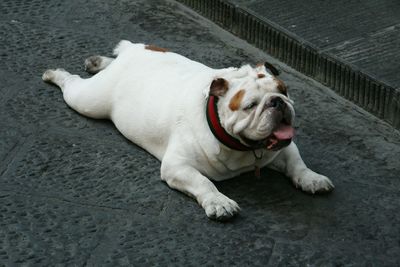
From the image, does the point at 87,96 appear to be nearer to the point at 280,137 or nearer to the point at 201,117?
the point at 201,117

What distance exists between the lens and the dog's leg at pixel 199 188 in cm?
526

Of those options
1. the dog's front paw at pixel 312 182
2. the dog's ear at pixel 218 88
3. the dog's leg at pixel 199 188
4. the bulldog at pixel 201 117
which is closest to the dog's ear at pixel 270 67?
the bulldog at pixel 201 117

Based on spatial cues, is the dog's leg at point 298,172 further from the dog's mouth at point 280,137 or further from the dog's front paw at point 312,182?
the dog's mouth at point 280,137

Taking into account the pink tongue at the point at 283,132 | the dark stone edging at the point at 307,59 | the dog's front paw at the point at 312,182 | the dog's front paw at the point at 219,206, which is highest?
the pink tongue at the point at 283,132

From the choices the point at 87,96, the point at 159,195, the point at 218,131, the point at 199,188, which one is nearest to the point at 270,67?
the point at 218,131

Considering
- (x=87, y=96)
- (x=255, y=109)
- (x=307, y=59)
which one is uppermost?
(x=255, y=109)

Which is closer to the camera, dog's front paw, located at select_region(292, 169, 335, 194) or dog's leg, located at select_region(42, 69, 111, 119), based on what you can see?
dog's front paw, located at select_region(292, 169, 335, 194)

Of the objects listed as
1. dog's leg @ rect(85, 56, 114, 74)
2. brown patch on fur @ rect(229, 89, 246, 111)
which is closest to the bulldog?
brown patch on fur @ rect(229, 89, 246, 111)

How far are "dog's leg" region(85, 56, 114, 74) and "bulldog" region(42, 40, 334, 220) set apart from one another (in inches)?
21.9

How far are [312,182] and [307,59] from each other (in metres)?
1.64

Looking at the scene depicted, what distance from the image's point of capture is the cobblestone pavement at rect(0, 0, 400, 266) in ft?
16.6

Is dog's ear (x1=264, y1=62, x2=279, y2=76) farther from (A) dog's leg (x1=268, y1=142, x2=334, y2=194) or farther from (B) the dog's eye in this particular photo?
(A) dog's leg (x1=268, y1=142, x2=334, y2=194)

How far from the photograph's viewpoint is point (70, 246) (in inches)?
201

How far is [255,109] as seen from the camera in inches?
205
